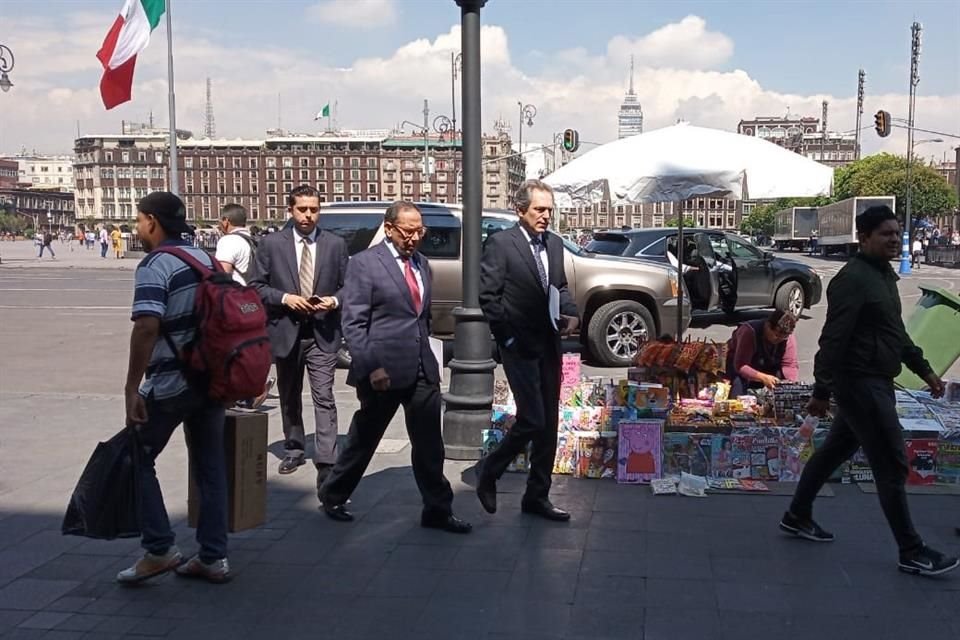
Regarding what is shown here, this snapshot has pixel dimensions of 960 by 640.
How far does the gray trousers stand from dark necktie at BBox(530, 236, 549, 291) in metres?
1.66

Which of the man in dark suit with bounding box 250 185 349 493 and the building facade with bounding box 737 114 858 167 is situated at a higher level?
the building facade with bounding box 737 114 858 167

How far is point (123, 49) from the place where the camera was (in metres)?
13.2

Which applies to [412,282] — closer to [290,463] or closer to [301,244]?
[301,244]

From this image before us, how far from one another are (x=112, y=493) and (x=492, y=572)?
1781 millimetres

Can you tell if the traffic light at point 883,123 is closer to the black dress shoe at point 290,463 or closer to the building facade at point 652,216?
the black dress shoe at point 290,463

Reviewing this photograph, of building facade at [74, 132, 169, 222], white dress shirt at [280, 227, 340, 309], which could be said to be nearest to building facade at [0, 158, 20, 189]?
building facade at [74, 132, 169, 222]

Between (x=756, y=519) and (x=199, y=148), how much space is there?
474 feet

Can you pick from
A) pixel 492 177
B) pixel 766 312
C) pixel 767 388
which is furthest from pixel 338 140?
pixel 767 388

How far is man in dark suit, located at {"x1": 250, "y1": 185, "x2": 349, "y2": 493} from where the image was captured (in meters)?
5.74

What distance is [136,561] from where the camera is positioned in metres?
4.50

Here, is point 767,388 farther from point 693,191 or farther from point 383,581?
point 383,581

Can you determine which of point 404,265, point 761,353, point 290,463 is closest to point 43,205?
point 290,463

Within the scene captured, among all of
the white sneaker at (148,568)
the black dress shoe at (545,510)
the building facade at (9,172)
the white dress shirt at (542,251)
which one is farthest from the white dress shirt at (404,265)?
the building facade at (9,172)

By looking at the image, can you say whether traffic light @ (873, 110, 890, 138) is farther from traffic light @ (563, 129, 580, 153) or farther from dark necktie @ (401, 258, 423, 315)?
dark necktie @ (401, 258, 423, 315)
